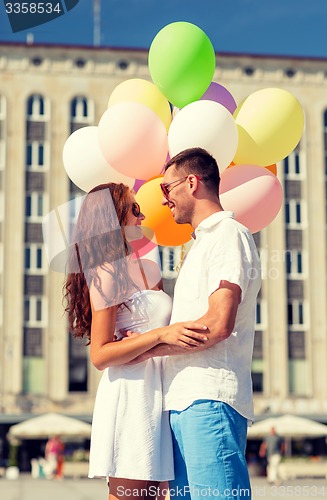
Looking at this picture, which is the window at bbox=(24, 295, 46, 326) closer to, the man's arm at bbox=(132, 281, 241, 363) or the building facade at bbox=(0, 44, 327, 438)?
the building facade at bbox=(0, 44, 327, 438)

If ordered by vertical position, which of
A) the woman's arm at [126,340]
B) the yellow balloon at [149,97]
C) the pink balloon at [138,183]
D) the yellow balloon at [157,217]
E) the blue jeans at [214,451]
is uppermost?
the yellow balloon at [149,97]

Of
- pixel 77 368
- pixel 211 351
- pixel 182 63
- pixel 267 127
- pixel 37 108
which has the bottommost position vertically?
pixel 77 368

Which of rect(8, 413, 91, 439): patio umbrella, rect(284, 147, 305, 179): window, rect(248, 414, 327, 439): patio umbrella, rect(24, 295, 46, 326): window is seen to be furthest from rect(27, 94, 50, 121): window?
rect(248, 414, 327, 439): patio umbrella

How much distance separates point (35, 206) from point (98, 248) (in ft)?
130

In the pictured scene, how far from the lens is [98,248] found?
12.7 feet

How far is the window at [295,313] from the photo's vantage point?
142 ft

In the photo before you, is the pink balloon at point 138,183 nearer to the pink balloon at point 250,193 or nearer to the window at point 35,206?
the pink balloon at point 250,193

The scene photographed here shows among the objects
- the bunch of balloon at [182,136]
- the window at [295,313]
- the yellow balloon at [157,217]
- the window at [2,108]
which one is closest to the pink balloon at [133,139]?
the bunch of balloon at [182,136]

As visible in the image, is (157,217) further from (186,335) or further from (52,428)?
(52,428)

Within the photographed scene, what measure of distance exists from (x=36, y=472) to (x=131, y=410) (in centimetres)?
2316

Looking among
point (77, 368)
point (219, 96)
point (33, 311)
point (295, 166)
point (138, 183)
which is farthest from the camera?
point (295, 166)

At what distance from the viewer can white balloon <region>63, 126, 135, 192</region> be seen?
201 inches

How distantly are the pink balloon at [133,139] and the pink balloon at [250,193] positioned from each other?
42 centimetres

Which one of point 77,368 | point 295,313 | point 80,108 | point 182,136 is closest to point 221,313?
point 182,136
